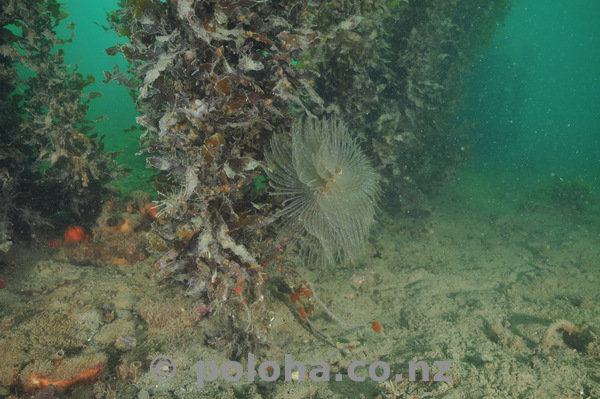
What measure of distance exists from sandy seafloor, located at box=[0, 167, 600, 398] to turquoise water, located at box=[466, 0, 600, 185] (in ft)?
27.5

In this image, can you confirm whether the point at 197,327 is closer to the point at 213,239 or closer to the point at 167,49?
the point at 213,239

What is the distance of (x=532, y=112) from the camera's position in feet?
160

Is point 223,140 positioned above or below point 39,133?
below

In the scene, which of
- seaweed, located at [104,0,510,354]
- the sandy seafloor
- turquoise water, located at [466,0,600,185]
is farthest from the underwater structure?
turquoise water, located at [466,0,600,185]

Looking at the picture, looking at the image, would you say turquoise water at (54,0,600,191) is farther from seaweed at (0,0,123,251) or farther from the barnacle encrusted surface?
the barnacle encrusted surface

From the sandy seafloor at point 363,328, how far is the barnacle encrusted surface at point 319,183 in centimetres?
139

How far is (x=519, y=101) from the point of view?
59.3 feet

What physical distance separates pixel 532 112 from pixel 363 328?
57962mm

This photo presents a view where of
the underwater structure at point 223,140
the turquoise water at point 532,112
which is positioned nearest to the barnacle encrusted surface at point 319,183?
the underwater structure at point 223,140

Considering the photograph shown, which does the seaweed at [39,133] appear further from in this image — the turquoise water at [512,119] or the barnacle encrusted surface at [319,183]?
the barnacle encrusted surface at [319,183]

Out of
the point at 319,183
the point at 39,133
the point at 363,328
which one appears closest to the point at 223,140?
the point at 319,183

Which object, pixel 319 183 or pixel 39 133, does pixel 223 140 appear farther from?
pixel 39 133

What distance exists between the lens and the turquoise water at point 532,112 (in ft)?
55.4

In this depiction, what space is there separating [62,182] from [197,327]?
3.33m
